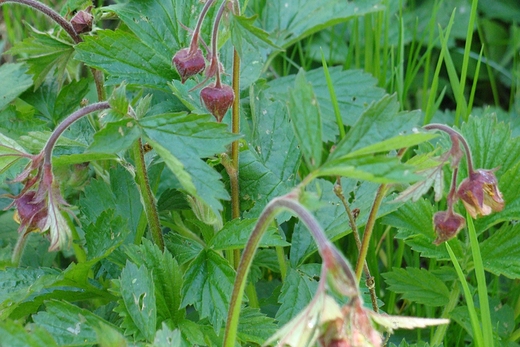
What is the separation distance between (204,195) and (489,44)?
247 centimetres

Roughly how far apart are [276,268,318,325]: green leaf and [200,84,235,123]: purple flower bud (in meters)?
0.44

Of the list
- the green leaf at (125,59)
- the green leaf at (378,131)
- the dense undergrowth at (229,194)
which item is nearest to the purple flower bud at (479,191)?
the dense undergrowth at (229,194)

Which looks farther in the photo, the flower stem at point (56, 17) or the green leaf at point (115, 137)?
the flower stem at point (56, 17)

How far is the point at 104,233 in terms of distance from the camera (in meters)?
1.50

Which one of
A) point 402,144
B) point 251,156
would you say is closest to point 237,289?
point 402,144

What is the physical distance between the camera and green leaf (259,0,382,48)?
213 centimetres

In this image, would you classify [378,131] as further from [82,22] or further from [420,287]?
[82,22]

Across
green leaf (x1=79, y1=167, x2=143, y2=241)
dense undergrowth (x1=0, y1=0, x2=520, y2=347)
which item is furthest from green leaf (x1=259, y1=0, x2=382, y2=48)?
green leaf (x1=79, y1=167, x2=143, y2=241)

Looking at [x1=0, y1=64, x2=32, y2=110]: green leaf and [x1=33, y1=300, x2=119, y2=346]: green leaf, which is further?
[x1=0, y1=64, x2=32, y2=110]: green leaf

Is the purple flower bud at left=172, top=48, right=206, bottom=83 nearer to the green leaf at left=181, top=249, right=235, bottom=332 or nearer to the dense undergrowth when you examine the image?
the dense undergrowth

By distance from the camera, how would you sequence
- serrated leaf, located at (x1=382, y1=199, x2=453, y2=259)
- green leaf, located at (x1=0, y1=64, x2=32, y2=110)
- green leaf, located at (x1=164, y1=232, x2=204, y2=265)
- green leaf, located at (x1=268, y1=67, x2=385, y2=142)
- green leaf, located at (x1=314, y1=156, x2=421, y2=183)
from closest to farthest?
green leaf, located at (x1=314, y1=156, x2=421, y2=183)
green leaf, located at (x1=164, y1=232, x2=204, y2=265)
serrated leaf, located at (x1=382, y1=199, x2=453, y2=259)
green leaf, located at (x1=0, y1=64, x2=32, y2=110)
green leaf, located at (x1=268, y1=67, x2=385, y2=142)

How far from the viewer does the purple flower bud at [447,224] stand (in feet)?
4.35

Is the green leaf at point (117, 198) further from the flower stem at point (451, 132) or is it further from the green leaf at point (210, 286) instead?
the flower stem at point (451, 132)

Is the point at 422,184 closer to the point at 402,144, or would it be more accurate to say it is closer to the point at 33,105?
the point at 402,144
